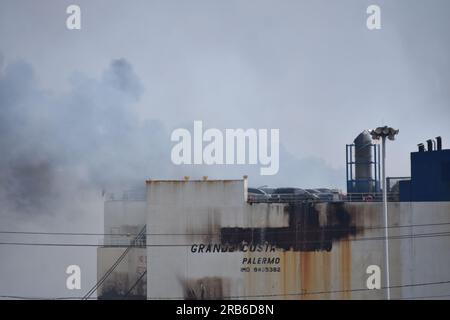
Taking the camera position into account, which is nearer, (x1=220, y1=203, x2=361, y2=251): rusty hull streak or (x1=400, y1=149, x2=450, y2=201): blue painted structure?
(x1=400, y1=149, x2=450, y2=201): blue painted structure

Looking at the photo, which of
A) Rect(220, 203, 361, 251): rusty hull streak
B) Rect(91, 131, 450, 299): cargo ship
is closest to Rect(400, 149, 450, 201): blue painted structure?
Result: Rect(91, 131, 450, 299): cargo ship

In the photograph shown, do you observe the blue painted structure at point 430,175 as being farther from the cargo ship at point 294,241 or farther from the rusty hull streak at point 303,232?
the rusty hull streak at point 303,232

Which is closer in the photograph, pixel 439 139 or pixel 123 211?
pixel 439 139

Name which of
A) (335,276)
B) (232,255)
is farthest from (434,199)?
(232,255)

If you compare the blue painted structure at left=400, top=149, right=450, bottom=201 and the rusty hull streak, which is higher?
the blue painted structure at left=400, top=149, right=450, bottom=201

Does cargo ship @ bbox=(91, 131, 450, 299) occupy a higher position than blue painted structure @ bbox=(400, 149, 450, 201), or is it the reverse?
blue painted structure @ bbox=(400, 149, 450, 201)

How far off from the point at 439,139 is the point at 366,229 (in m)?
3.99

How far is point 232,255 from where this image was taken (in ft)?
60.8

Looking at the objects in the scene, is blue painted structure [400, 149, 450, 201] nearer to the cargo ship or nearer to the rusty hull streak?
the cargo ship

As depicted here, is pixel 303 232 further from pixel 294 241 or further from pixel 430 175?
pixel 430 175

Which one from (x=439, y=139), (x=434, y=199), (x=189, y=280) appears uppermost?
(x=439, y=139)

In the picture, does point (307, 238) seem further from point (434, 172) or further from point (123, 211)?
point (123, 211)

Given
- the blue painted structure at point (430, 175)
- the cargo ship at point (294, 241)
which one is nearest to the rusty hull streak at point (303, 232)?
the cargo ship at point (294, 241)
